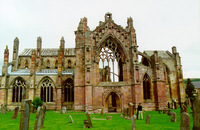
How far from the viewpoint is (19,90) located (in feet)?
103

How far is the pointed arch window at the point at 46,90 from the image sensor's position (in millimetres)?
31281

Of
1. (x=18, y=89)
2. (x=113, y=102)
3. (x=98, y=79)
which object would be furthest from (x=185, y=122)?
(x=18, y=89)

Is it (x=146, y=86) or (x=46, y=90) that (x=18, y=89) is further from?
(x=146, y=86)

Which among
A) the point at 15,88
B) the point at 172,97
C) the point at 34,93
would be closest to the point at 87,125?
the point at 34,93

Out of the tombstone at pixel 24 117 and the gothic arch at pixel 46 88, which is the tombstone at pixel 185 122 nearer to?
the tombstone at pixel 24 117

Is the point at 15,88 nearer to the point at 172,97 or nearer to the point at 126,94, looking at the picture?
the point at 126,94

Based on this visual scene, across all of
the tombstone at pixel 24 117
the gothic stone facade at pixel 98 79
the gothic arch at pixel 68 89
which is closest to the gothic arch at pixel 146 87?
the gothic stone facade at pixel 98 79

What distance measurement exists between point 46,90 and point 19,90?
5.02 metres

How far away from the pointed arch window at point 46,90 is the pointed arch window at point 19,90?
134 inches

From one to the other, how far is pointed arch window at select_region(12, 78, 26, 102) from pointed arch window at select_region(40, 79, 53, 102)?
3405 mm

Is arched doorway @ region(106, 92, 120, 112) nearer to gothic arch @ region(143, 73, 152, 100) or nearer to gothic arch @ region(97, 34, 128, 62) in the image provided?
gothic arch @ region(143, 73, 152, 100)

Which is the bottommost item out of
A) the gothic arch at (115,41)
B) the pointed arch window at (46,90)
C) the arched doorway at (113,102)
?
the arched doorway at (113,102)

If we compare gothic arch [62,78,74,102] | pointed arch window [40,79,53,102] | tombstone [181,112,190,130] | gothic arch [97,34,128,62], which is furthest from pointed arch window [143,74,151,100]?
tombstone [181,112,190,130]

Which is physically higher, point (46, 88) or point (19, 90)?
point (46, 88)
